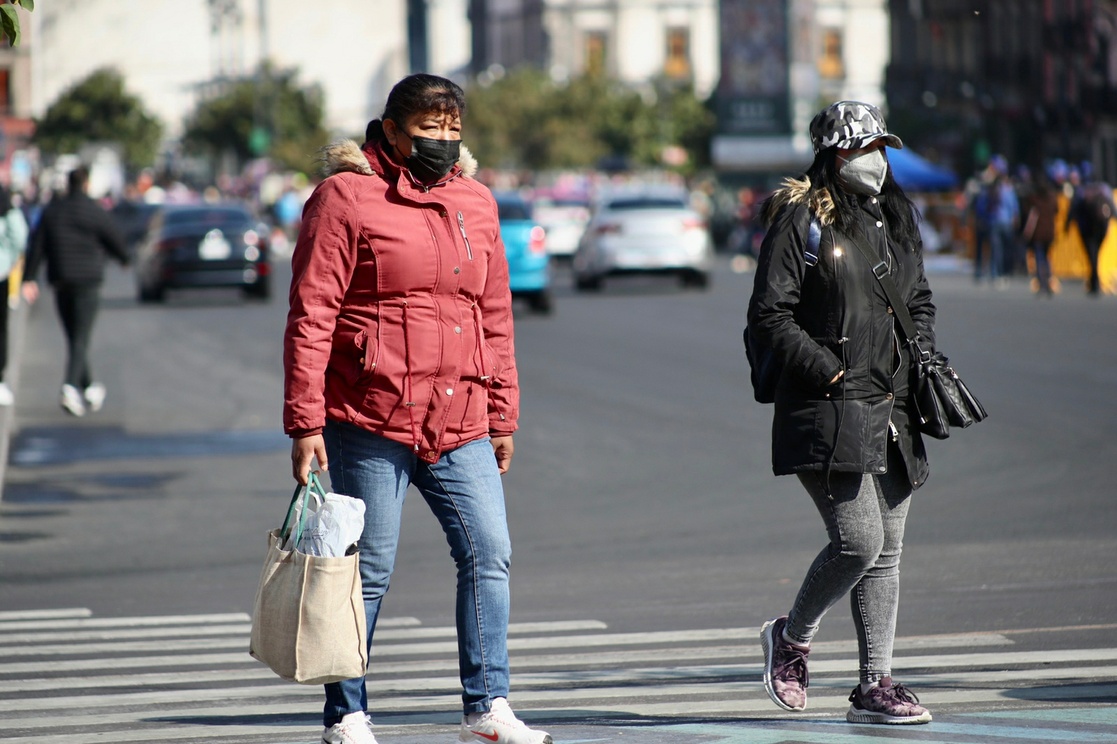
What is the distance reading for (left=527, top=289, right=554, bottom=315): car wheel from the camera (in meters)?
26.3

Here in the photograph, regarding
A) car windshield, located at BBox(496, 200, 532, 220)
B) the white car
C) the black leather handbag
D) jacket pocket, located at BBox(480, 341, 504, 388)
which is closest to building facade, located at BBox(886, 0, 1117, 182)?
the white car

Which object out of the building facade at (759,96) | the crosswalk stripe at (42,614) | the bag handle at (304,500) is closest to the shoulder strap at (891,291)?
the bag handle at (304,500)

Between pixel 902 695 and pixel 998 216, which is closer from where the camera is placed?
pixel 902 695

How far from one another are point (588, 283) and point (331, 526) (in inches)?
1093

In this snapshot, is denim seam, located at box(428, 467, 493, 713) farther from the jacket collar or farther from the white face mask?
the white face mask

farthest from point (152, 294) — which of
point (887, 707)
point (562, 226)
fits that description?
point (887, 707)

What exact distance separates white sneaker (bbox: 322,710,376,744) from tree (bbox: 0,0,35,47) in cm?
243

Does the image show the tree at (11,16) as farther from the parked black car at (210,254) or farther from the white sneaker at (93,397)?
the parked black car at (210,254)

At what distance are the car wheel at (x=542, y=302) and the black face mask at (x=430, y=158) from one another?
2117cm

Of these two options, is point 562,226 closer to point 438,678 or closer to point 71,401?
point 71,401

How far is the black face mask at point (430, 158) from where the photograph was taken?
503cm

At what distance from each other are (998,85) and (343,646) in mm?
65177

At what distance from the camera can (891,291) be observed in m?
5.38

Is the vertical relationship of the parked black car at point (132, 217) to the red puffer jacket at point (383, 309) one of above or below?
below
